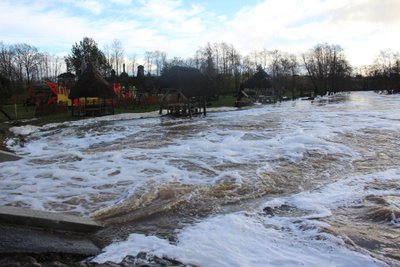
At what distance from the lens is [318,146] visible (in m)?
15.3

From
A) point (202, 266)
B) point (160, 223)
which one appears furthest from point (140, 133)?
point (202, 266)

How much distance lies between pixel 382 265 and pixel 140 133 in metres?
17.0

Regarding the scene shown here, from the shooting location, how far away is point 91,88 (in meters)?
31.9

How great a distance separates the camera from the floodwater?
5.94 m

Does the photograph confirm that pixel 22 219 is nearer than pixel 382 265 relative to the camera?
No

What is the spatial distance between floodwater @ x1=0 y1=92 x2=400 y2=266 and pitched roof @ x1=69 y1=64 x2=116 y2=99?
14241 millimetres

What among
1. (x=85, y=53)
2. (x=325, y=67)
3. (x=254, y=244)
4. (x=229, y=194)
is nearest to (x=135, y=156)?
(x=229, y=194)

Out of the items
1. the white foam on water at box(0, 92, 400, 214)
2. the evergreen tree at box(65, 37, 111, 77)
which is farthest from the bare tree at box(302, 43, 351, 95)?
the white foam on water at box(0, 92, 400, 214)

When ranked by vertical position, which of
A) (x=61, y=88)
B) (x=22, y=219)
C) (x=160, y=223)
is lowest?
(x=160, y=223)

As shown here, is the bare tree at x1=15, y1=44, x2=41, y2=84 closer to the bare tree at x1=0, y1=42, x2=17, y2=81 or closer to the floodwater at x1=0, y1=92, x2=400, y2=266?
the bare tree at x1=0, y1=42, x2=17, y2=81

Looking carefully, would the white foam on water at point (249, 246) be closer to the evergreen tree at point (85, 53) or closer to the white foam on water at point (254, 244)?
the white foam on water at point (254, 244)

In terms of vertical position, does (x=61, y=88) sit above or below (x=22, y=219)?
above

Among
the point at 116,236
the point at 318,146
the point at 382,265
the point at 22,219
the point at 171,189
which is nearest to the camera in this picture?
the point at 382,265

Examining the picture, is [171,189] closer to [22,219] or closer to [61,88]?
[22,219]
